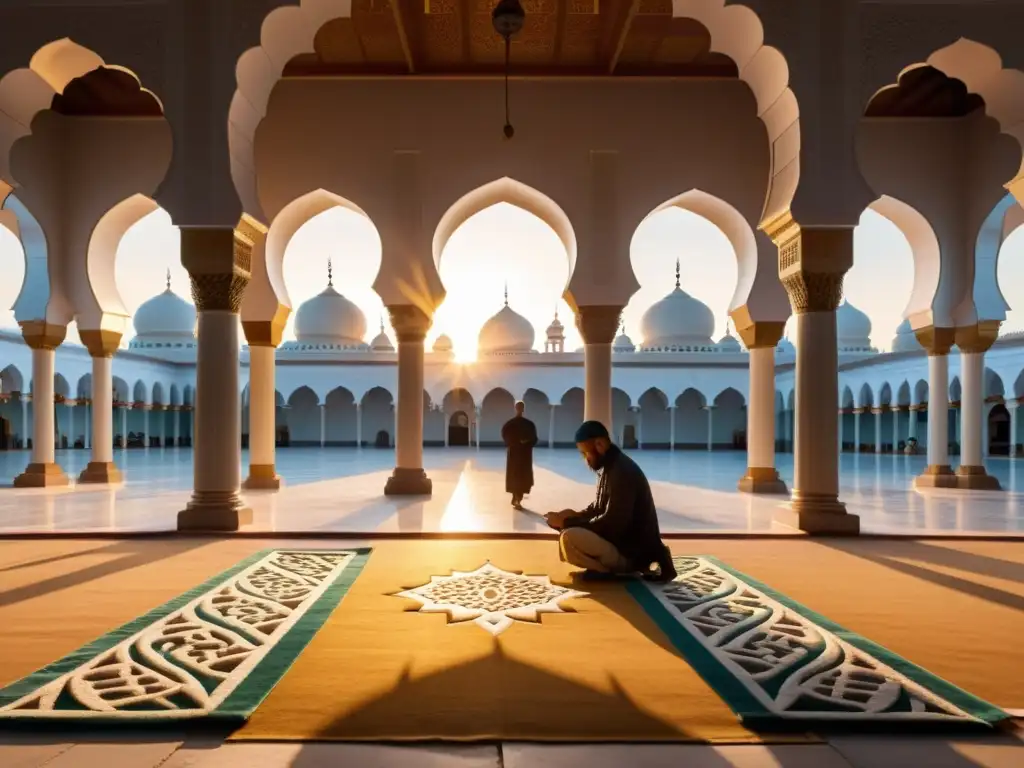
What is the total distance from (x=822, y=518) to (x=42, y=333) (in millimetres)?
9114

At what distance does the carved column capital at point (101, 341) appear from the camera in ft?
31.9

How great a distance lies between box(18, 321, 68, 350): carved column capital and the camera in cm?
950

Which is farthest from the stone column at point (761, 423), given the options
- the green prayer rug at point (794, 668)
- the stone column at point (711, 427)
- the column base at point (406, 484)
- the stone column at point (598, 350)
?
the stone column at point (711, 427)

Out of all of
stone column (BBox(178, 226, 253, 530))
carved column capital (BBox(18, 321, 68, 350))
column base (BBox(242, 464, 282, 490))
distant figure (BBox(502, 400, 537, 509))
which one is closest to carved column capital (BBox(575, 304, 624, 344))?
distant figure (BBox(502, 400, 537, 509))

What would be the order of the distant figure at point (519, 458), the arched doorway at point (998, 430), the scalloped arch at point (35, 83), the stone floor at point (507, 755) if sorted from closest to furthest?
the stone floor at point (507, 755) → the scalloped arch at point (35, 83) → the distant figure at point (519, 458) → the arched doorway at point (998, 430)

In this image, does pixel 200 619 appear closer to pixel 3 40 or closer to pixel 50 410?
pixel 3 40

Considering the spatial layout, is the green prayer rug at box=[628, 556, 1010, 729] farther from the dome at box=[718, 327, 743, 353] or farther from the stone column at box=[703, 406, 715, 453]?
the dome at box=[718, 327, 743, 353]

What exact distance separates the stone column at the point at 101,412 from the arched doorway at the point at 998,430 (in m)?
23.6

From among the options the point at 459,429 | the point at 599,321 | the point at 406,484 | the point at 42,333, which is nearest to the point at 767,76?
the point at 599,321

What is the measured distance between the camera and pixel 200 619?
3180mm

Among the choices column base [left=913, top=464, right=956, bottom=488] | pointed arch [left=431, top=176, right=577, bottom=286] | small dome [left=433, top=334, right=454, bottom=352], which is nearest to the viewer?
pointed arch [left=431, top=176, right=577, bottom=286]

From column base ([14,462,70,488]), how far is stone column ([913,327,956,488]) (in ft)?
36.7

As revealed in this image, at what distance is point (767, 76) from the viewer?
19.4ft

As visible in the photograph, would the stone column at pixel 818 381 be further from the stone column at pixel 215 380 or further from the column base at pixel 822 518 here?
the stone column at pixel 215 380
